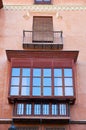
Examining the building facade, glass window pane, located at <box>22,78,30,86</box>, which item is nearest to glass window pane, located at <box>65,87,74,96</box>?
the building facade

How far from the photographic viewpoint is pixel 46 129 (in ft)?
39.3

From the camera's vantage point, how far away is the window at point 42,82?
1230 centimetres

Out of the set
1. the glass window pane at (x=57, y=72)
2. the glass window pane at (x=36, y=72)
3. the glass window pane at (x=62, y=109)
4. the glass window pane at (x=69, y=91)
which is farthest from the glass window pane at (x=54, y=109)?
the glass window pane at (x=36, y=72)

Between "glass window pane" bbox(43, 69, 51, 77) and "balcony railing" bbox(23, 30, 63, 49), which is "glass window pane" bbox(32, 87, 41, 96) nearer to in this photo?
"glass window pane" bbox(43, 69, 51, 77)

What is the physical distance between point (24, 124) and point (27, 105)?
69 cm

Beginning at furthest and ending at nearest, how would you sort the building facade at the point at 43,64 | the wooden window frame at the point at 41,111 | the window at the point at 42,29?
the window at the point at 42,29 → the building facade at the point at 43,64 → the wooden window frame at the point at 41,111

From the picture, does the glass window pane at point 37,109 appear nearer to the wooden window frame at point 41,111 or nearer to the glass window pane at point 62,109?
the wooden window frame at point 41,111

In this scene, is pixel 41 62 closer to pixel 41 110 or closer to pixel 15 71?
pixel 15 71

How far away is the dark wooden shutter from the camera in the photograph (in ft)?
46.6

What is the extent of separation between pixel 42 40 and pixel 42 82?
2.31m

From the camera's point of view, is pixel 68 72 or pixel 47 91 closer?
pixel 47 91

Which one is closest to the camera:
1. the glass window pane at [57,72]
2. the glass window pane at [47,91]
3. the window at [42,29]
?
the glass window pane at [47,91]

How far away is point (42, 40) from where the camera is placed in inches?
555

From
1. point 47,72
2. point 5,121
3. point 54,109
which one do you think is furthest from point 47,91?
point 5,121
